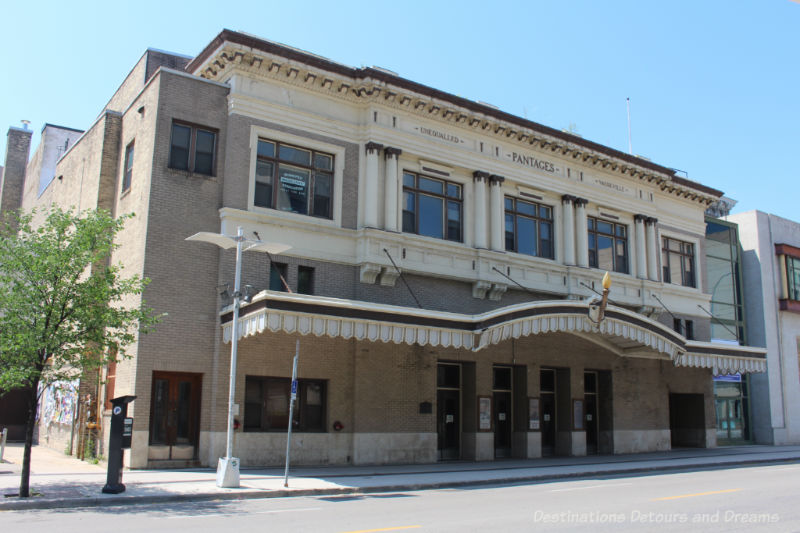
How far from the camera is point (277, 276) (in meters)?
21.3

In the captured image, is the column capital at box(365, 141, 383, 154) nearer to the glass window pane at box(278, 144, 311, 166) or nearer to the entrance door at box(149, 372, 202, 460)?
the glass window pane at box(278, 144, 311, 166)

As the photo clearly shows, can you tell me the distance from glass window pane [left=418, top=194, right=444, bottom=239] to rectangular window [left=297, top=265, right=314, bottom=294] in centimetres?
455

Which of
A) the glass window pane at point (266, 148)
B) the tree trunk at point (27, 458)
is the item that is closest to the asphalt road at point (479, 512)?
the tree trunk at point (27, 458)

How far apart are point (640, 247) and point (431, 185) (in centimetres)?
1129

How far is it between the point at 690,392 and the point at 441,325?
17.6 m

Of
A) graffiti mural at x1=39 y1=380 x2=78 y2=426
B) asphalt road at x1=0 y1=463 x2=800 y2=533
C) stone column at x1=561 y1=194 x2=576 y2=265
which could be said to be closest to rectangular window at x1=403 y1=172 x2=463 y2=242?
stone column at x1=561 y1=194 x2=576 y2=265

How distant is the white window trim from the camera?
2116 cm

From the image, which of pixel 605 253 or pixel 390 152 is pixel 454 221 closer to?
pixel 390 152

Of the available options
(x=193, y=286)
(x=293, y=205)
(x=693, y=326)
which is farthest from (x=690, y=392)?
(x=193, y=286)

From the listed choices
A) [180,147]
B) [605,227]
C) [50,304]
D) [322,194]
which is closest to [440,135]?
[322,194]

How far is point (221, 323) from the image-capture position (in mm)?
20047

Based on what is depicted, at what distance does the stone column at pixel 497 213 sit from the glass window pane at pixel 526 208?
1310 mm

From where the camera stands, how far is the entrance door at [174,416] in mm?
19281

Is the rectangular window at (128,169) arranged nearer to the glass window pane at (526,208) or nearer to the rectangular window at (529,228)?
the rectangular window at (529,228)
